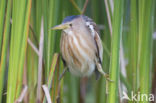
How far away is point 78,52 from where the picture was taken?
1.30 metres

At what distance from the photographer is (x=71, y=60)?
1335 millimetres

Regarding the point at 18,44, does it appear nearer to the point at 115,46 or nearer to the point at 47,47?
the point at 47,47

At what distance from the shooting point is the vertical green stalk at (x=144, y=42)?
106 cm

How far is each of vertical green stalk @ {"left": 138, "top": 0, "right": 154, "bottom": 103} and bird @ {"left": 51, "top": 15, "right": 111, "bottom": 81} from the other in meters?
0.17

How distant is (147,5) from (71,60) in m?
0.47

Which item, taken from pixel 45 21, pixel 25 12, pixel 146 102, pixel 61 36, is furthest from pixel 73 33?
pixel 146 102

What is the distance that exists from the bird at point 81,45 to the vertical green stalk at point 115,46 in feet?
0.74

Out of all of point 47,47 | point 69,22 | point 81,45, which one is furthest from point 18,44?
point 81,45

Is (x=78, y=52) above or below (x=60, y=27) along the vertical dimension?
below

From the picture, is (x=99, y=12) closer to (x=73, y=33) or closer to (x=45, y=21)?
(x=73, y=33)

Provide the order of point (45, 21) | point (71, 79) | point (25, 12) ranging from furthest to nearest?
point (71, 79)
point (45, 21)
point (25, 12)

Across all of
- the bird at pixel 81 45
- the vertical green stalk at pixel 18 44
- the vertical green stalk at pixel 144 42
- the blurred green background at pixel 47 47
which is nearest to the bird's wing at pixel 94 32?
the bird at pixel 81 45

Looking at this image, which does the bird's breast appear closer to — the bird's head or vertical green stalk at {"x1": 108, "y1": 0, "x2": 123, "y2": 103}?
the bird's head

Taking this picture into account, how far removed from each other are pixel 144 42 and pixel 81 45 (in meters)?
0.33
